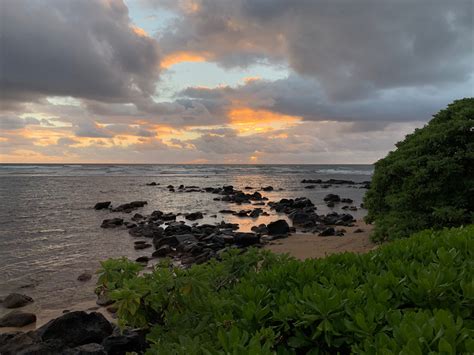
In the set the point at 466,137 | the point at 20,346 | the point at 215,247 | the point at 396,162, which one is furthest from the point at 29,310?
the point at 466,137

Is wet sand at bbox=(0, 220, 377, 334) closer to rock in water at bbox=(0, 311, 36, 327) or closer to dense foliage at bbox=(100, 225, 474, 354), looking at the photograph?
rock in water at bbox=(0, 311, 36, 327)

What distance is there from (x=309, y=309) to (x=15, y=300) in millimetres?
8136

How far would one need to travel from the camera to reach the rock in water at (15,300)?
8.13 m

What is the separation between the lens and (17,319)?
7.16m

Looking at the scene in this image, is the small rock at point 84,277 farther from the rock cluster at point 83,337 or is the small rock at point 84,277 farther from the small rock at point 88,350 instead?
the small rock at point 88,350

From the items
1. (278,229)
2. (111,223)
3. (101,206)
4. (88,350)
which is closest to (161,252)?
(278,229)

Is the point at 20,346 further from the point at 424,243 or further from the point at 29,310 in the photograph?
the point at 424,243

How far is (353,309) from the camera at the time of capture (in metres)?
2.31

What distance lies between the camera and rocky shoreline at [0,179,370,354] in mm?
5676

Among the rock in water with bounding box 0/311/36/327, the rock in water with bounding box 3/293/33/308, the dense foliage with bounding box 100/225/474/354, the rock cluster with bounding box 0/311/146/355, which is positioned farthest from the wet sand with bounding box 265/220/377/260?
the dense foliage with bounding box 100/225/474/354

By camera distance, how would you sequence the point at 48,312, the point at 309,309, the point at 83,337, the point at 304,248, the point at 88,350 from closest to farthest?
1. the point at 309,309
2. the point at 88,350
3. the point at 83,337
4. the point at 48,312
5. the point at 304,248

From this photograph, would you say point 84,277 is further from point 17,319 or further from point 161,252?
point 161,252

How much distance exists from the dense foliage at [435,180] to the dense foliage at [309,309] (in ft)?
17.2

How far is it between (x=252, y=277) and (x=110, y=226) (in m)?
16.4
